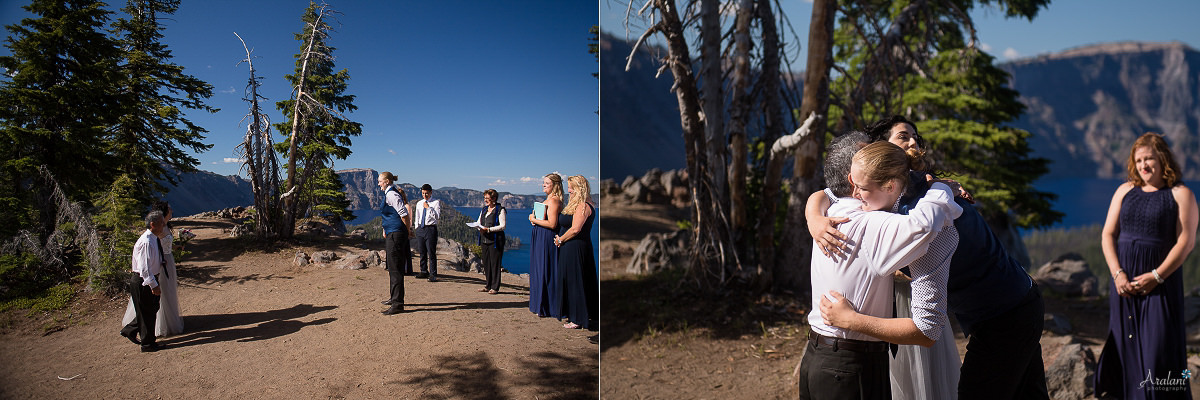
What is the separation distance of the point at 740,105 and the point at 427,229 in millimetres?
4708

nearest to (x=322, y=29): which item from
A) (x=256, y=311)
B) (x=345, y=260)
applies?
(x=345, y=260)

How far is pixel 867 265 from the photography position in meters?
1.58

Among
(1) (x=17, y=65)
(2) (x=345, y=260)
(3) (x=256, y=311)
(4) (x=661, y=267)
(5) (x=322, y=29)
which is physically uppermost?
(5) (x=322, y=29)

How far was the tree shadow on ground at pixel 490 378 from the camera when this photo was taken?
266cm

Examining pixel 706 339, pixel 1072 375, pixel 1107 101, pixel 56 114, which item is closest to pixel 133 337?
pixel 56 114

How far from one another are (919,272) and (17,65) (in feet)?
11.2

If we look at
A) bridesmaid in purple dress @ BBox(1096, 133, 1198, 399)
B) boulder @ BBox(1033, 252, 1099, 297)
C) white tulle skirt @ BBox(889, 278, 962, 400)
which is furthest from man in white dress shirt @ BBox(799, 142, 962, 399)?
boulder @ BBox(1033, 252, 1099, 297)

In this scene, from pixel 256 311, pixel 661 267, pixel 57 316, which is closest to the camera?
pixel 57 316

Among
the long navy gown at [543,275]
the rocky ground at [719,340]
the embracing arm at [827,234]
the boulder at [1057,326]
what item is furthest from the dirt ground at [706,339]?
the embracing arm at [827,234]

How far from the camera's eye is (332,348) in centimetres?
245

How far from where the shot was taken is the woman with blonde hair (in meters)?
3.38

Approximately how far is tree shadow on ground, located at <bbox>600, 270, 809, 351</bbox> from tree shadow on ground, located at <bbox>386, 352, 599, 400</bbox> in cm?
271

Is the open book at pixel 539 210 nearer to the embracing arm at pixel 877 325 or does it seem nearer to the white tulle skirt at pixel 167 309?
the white tulle skirt at pixel 167 309

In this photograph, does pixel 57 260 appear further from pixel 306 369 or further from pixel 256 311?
pixel 306 369
